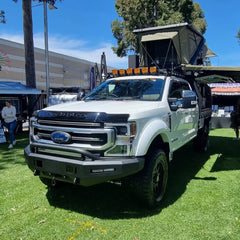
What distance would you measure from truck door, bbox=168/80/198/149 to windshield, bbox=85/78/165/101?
31 centimetres

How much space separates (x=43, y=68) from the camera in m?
30.7

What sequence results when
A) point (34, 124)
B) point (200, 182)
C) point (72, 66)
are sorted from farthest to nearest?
point (72, 66), point (200, 182), point (34, 124)

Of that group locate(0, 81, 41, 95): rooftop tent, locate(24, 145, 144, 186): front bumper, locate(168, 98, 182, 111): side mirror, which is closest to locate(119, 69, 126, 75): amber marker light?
locate(168, 98, 182, 111): side mirror

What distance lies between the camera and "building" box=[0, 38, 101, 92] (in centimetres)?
2589

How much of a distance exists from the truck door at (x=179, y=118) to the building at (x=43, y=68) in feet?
60.4

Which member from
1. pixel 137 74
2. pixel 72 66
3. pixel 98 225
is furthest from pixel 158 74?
pixel 72 66

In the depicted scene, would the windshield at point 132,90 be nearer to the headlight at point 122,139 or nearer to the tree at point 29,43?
the headlight at point 122,139

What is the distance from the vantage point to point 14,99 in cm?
1276

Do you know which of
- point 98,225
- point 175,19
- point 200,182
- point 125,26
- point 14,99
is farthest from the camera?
point 125,26

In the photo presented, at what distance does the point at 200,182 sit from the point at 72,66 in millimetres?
34109

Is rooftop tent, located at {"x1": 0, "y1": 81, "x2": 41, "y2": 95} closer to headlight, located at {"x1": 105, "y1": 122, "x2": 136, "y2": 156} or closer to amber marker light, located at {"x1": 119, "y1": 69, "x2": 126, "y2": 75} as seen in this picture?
amber marker light, located at {"x1": 119, "y1": 69, "x2": 126, "y2": 75}

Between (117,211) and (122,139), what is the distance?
1238 mm

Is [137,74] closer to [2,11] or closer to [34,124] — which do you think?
[34,124]

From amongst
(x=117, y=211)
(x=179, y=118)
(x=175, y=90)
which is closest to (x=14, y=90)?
(x=175, y=90)
